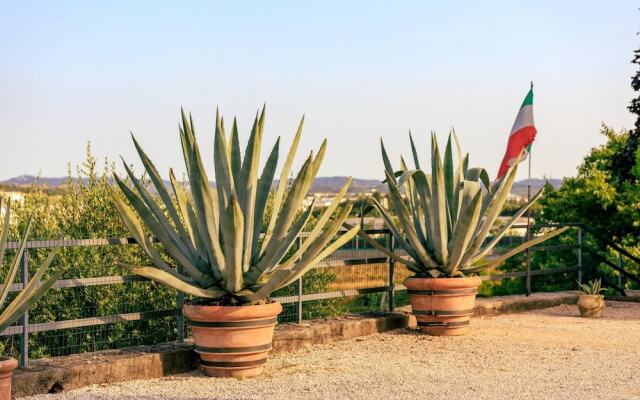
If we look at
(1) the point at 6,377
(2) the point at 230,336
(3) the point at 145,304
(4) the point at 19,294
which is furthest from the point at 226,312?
(3) the point at 145,304

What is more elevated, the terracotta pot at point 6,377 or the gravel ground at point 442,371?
the terracotta pot at point 6,377

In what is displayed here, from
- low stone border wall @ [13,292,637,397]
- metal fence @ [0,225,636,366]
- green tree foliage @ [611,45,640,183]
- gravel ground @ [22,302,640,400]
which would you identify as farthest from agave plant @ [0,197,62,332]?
green tree foliage @ [611,45,640,183]

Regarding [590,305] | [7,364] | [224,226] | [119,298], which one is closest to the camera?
[7,364]

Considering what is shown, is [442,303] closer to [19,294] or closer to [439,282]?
[439,282]

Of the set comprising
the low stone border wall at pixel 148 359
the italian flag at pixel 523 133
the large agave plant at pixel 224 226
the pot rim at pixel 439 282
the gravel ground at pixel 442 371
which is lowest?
the gravel ground at pixel 442 371

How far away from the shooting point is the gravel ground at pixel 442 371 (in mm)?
7191

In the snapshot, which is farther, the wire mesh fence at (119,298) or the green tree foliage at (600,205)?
the green tree foliage at (600,205)

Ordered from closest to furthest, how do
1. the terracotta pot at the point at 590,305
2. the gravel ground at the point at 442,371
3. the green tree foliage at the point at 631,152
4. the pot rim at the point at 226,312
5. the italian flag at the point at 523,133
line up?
1. the gravel ground at the point at 442,371
2. the pot rim at the point at 226,312
3. the terracotta pot at the point at 590,305
4. the italian flag at the point at 523,133
5. the green tree foliage at the point at 631,152

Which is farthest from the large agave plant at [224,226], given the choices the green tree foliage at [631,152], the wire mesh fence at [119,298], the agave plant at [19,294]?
the green tree foliage at [631,152]

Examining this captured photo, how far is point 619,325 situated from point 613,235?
9.30 m

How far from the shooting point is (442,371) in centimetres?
813

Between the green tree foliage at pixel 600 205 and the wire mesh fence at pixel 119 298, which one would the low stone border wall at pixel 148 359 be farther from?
the green tree foliage at pixel 600 205

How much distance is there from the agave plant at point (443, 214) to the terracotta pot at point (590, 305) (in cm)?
199

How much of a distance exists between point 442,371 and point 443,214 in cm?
241
